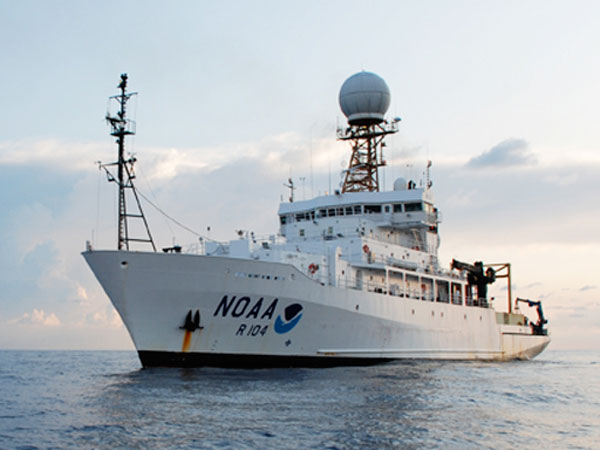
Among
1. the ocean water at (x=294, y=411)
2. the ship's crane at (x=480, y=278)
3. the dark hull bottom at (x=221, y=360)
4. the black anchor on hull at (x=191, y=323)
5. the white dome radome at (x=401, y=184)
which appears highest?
the white dome radome at (x=401, y=184)

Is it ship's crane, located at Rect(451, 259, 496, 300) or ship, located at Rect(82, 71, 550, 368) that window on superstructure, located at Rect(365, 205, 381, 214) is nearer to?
ship, located at Rect(82, 71, 550, 368)

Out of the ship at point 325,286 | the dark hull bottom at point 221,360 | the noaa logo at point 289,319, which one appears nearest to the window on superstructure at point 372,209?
the ship at point 325,286

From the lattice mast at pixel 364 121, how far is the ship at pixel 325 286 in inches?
2.9

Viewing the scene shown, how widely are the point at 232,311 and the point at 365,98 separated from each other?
21.0 m

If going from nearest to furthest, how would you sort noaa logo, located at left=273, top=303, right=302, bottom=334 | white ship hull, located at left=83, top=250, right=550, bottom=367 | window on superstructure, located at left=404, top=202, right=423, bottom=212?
Result: white ship hull, located at left=83, top=250, right=550, bottom=367 → noaa logo, located at left=273, top=303, right=302, bottom=334 → window on superstructure, located at left=404, top=202, right=423, bottom=212

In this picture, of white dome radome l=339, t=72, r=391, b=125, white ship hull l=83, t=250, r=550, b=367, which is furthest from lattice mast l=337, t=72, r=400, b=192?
white ship hull l=83, t=250, r=550, b=367

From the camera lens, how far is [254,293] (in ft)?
77.3

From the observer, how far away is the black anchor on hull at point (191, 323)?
75.5 feet

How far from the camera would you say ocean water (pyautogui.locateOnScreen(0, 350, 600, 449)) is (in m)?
13.2

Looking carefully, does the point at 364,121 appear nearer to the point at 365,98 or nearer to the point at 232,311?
the point at 365,98

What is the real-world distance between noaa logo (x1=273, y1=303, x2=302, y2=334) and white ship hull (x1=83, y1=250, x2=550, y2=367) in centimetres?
4

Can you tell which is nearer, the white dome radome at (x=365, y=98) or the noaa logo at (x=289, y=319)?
the noaa logo at (x=289, y=319)

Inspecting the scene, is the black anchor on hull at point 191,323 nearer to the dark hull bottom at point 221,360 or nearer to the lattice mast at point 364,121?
the dark hull bottom at point 221,360

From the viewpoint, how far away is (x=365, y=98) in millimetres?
40125
